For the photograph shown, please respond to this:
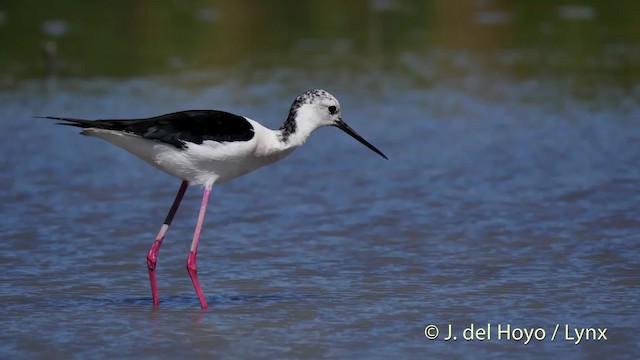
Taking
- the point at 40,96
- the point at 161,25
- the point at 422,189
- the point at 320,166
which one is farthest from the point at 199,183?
the point at 161,25

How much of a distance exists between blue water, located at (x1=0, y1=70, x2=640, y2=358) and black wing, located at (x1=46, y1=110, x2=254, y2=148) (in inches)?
34.9

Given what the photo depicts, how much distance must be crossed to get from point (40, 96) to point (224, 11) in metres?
6.13

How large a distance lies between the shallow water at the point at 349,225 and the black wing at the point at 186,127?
0.88 meters

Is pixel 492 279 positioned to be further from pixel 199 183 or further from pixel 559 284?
pixel 199 183

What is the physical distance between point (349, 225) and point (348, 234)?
0.26m

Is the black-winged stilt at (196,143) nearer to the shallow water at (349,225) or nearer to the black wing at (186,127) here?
the black wing at (186,127)

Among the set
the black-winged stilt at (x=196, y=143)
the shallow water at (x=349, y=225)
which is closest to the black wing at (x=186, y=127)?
the black-winged stilt at (x=196, y=143)

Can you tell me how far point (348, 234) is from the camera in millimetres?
8758

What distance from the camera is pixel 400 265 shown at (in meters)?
7.88

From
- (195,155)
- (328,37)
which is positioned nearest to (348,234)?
(195,155)

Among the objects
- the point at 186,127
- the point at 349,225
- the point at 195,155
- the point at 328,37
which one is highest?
the point at 328,37

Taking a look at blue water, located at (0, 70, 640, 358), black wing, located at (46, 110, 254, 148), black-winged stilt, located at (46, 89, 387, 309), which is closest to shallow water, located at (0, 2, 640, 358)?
blue water, located at (0, 70, 640, 358)

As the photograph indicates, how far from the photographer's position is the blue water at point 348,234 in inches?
254

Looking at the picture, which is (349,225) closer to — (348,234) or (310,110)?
(348,234)
